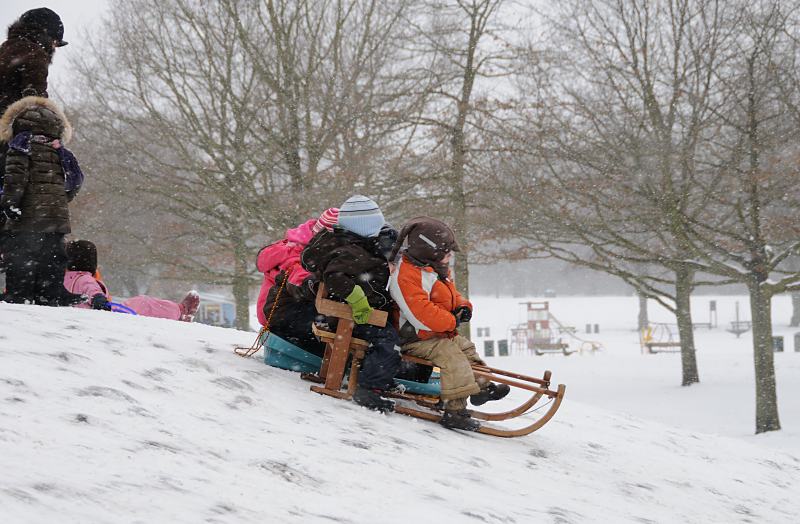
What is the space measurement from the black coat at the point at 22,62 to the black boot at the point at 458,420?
4.06 metres

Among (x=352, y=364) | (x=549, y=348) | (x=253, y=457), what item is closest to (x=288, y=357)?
(x=352, y=364)

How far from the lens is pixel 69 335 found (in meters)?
4.36

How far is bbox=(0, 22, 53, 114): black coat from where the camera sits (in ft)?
17.7

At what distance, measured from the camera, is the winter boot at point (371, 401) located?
4.51m

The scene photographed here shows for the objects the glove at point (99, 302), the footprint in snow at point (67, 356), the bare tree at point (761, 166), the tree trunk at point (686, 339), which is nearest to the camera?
the footprint in snow at point (67, 356)

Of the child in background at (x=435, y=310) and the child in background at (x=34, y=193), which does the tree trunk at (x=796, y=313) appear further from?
the child in background at (x=34, y=193)

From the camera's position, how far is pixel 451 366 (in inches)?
178

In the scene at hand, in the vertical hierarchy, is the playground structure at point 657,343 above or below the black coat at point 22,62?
below

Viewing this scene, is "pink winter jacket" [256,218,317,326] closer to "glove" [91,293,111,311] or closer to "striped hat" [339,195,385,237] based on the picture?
"striped hat" [339,195,385,237]

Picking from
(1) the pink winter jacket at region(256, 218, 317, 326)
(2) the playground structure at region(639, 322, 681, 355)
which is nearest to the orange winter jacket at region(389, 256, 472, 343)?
(1) the pink winter jacket at region(256, 218, 317, 326)

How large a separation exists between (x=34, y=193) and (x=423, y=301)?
3.13m

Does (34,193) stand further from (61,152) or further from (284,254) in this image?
(284,254)

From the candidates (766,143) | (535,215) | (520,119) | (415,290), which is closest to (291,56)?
(520,119)

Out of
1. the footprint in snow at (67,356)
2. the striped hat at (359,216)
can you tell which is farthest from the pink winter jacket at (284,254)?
the footprint in snow at (67,356)
